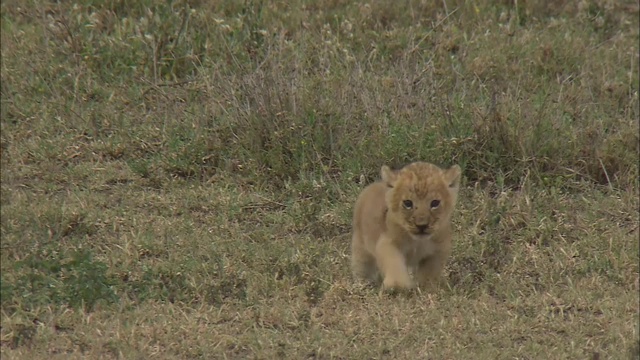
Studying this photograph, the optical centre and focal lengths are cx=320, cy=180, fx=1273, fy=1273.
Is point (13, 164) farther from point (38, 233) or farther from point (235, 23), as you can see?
point (235, 23)

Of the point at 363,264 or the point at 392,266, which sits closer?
the point at 392,266

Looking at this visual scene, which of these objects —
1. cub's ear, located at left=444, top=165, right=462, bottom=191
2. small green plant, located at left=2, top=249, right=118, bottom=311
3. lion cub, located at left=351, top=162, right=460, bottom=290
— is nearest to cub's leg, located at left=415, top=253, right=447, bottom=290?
lion cub, located at left=351, top=162, right=460, bottom=290

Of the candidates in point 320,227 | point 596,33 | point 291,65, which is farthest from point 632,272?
point 596,33

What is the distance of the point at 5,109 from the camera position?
8820mm

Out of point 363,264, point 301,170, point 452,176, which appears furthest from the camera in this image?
point 301,170

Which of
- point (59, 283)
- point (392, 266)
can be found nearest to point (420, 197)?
point (392, 266)

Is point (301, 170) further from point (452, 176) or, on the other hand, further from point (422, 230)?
point (422, 230)

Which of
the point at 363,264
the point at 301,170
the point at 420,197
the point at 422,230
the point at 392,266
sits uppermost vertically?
the point at 420,197

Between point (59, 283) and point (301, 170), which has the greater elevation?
point (59, 283)

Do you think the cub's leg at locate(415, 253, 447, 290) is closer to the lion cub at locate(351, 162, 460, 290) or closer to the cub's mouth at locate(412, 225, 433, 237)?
the lion cub at locate(351, 162, 460, 290)

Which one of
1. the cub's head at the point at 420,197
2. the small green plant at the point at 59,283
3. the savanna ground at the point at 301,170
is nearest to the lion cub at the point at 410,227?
the cub's head at the point at 420,197

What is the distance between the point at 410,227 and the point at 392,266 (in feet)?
0.72

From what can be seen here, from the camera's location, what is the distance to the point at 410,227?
20.9ft

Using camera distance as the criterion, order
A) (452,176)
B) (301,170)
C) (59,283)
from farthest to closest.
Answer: (301,170) < (452,176) < (59,283)
